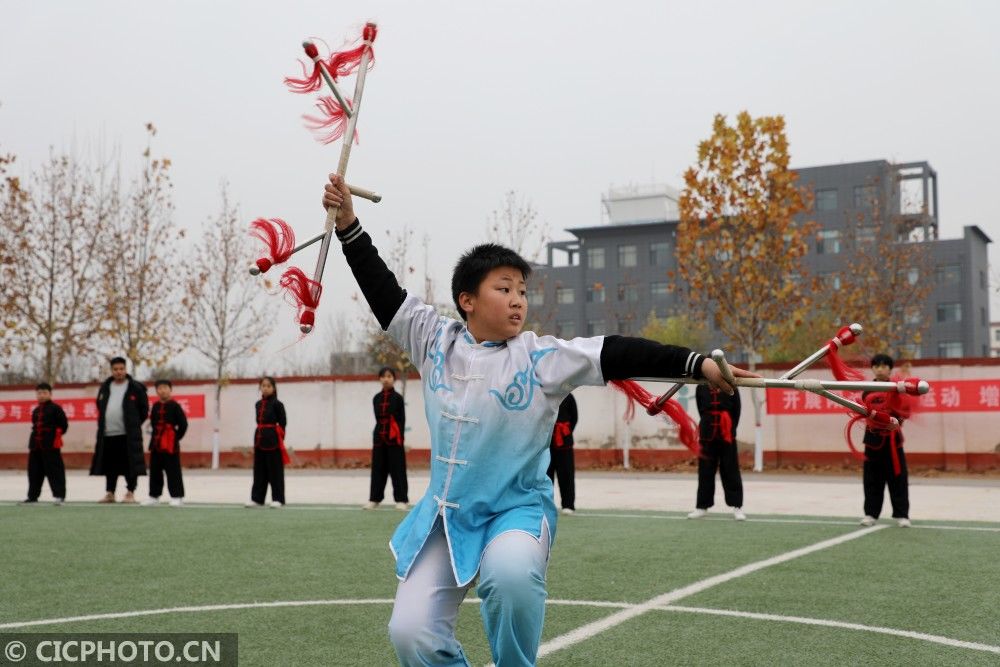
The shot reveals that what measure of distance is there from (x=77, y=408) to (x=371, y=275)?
25162mm

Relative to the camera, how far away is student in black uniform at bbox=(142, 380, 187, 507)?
48.7ft

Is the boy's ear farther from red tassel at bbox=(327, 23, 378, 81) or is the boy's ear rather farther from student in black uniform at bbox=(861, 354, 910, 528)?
student in black uniform at bbox=(861, 354, 910, 528)

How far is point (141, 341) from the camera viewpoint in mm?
27547

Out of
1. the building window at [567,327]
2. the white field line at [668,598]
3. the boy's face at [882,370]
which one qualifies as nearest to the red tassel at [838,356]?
the white field line at [668,598]

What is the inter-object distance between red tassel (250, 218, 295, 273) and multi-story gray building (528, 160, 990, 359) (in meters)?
49.5

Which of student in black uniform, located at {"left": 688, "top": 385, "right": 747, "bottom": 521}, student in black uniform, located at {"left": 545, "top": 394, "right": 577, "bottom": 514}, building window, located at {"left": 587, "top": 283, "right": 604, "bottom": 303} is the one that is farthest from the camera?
building window, located at {"left": 587, "top": 283, "right": 604, "bottom": 303}

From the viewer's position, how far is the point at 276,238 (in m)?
4.27

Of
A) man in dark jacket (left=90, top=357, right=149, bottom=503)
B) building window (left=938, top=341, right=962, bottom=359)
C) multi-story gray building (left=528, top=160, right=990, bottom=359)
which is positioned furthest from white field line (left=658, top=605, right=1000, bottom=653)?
building window (left=938, top=341, right=962, bottom=359)

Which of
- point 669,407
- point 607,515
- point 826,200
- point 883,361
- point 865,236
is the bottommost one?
point 607,515

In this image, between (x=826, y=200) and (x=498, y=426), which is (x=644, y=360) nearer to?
(x=498, y=426)

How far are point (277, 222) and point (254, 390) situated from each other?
23114 mm

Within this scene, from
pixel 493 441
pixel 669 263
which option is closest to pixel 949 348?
pixel 669 263

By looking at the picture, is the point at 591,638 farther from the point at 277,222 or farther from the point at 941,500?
the point at 941,500

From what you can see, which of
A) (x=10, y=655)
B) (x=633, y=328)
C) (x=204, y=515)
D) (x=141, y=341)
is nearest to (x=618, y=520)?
(x=204, y=515)
